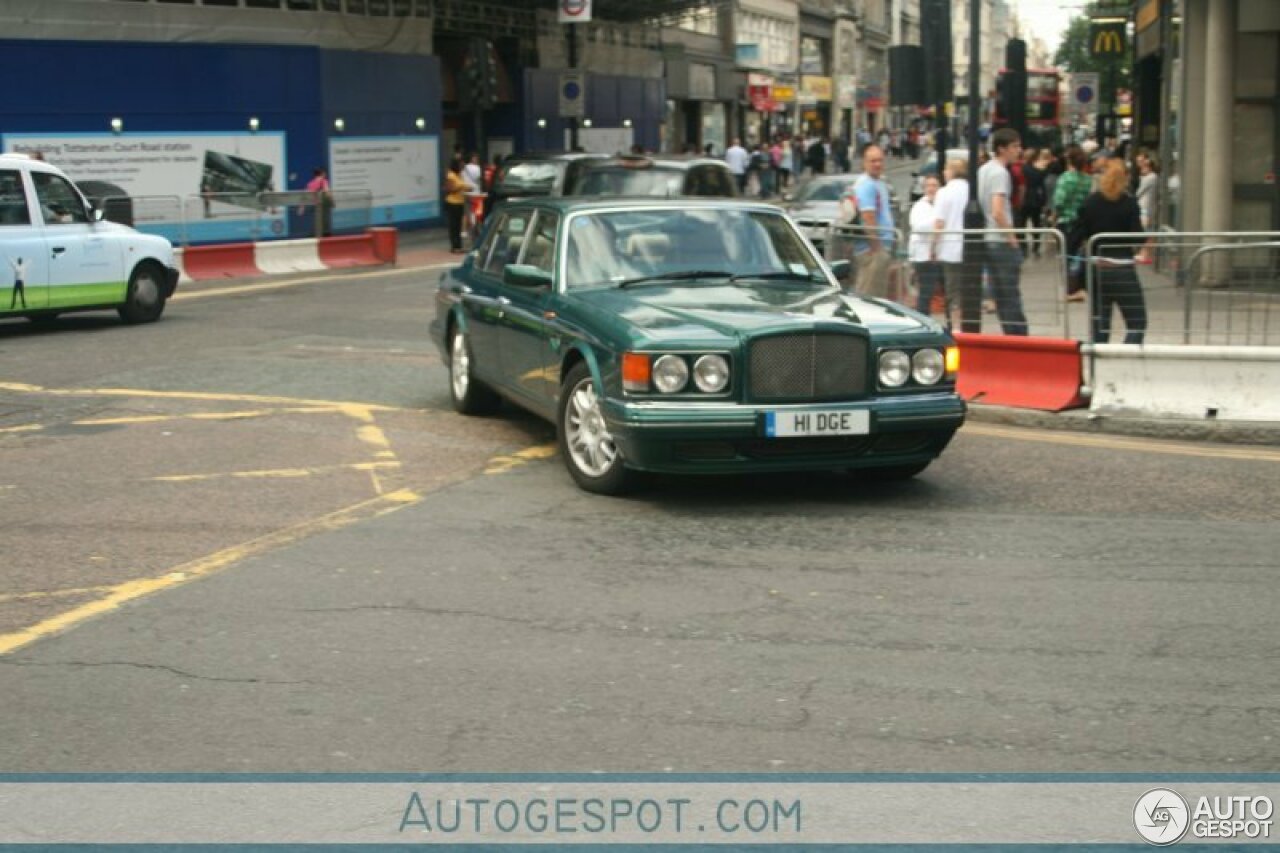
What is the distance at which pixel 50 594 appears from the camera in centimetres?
701

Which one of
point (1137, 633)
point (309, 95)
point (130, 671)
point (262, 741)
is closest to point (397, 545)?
point (130, 671)

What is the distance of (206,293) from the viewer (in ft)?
77.4

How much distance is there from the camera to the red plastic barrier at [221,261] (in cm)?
2562

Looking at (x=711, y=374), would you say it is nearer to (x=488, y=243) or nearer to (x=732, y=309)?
(x=732, y=309)

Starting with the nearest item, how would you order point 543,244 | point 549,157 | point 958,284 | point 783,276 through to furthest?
point 783,276
point 543,244
point 958,284
point 549,157

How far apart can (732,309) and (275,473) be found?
2.79 metres

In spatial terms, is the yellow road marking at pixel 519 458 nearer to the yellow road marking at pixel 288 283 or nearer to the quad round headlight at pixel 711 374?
the quad round headlight at pixel 711 374

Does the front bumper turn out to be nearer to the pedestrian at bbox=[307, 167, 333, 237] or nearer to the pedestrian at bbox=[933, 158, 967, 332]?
→ the pedestrian at bbox=[933, 158, 967, 332]

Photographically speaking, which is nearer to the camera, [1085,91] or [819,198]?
[819,198]

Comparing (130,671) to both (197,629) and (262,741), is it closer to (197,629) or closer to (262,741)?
(197,629)

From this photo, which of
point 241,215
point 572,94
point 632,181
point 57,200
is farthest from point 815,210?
point 57,200

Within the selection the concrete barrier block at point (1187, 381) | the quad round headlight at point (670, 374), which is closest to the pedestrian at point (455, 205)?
the concrete barrier block at point (1187, 381)

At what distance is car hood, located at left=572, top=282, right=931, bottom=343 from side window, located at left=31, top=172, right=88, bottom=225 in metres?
9.71

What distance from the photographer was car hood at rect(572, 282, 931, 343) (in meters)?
8.58
